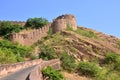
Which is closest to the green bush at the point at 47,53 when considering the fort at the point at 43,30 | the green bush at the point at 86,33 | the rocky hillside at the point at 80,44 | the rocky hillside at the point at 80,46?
the rocky hillside at the point at 80,46

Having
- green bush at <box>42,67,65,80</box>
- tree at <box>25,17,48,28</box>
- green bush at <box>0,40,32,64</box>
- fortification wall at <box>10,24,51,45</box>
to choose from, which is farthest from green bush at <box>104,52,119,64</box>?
green bush at <box>42,67,65,80</box>

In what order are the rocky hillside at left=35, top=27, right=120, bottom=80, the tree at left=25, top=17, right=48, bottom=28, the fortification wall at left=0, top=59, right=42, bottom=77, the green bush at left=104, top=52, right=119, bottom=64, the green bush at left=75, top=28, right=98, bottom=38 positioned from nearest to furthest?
the fortification wall at left=0, top=59, right=42, bottom=77
the rocky hillside at left=35, top=27, right=120, bottom=80
the green bush at left=104, top=52, right=119, bottom=64
the green bush at left=75, top=28, right=98, bottom=38
the tree at left=25, top=17, right=48, bottom=28

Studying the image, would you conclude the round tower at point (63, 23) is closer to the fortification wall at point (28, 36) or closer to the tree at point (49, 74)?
the fortification wall at point (28, 36)

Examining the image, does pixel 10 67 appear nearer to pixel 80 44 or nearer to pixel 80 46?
pixel 80 46

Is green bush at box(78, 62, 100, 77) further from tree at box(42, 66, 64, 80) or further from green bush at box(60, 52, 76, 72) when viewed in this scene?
tree at box(42, 66, 64, 80)

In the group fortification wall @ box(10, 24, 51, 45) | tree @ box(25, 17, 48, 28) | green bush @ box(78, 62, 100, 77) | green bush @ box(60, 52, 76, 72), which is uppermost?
tree @ box(25, 17, 48, 28)

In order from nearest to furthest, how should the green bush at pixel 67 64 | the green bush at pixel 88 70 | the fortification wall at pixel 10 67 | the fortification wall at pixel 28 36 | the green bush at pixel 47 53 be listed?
1. the fortification wall at pixel 10 67
2. the green bush at pixel 67 64
3. the green bush at pixel 88 70
4. the green bush at pixel 47 53
5. the fortification wall at pixel 28 36

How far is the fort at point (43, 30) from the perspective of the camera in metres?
52.8

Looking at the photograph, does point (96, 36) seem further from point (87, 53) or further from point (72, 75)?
point (72, 75)

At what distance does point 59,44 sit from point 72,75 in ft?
31.9

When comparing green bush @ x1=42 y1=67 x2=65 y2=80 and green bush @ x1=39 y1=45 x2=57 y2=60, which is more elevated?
green bush @ x1=42 y1=67 x2=65 y2=80

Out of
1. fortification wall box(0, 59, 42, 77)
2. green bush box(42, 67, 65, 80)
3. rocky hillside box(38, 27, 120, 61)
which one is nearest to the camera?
fortification wall box(0, 59, 42, 77)

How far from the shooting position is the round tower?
181 ft

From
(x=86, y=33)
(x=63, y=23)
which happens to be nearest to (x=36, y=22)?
(x=63, y=23)
